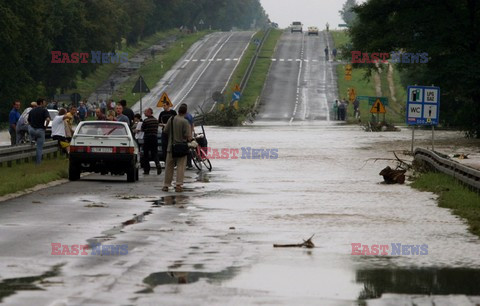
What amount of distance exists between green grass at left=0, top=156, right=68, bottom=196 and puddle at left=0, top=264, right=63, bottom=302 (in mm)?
10818

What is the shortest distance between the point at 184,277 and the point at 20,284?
5.05 ft

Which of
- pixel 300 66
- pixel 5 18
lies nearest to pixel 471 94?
pixel 5 18

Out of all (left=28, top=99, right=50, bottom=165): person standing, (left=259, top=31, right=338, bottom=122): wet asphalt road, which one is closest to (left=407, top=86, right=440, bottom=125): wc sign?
(left=28, top=99, right=50, bottom=165): person standing

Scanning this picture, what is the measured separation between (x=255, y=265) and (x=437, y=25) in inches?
1923

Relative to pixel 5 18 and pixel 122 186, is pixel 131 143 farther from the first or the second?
pixel 5 18

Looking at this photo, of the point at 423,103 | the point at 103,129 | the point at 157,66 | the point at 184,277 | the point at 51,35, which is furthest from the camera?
the point at 157,66

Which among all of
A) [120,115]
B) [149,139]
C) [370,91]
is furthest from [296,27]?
[149,139]

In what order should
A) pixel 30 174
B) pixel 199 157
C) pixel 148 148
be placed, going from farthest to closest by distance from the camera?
pixel 199 157, pixel 148 148, pixel 30 174

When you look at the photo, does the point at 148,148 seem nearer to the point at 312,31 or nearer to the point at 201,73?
the point at 201,73

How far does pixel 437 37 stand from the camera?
59188 mm

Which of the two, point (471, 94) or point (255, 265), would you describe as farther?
point (471, 94)

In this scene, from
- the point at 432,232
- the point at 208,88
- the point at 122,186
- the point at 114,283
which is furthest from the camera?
the point at 208,88

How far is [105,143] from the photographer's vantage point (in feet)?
91.0

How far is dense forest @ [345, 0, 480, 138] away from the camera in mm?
58219
